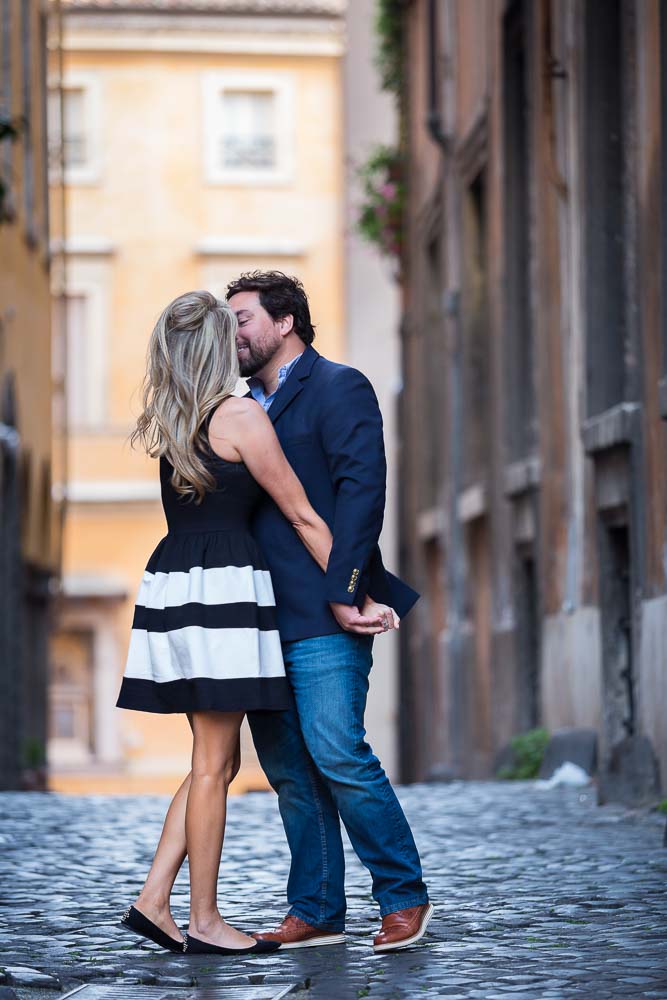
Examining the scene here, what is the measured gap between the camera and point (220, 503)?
5.27m

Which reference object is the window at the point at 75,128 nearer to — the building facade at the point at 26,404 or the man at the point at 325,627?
the building facade at the point at 26,404

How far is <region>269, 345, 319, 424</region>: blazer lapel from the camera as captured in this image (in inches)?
214

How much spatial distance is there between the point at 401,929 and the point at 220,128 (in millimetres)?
28321

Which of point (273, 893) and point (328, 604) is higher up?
point (328, 604)

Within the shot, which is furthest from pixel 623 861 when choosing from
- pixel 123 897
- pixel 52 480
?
pixel 52 480

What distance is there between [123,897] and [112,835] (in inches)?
86.8

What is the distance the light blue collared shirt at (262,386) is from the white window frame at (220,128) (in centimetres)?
2736

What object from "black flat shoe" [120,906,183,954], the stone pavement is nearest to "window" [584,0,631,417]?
the stone pavement

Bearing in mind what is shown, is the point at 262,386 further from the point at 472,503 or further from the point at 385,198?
the point at 385,198

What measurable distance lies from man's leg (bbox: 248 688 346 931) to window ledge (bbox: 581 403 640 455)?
5.02m

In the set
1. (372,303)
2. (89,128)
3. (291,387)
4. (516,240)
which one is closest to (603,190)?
(516,240)

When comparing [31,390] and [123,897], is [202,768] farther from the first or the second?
[31,390]

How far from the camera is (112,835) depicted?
8672 millimetres

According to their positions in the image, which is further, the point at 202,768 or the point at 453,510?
the point at 453,510
